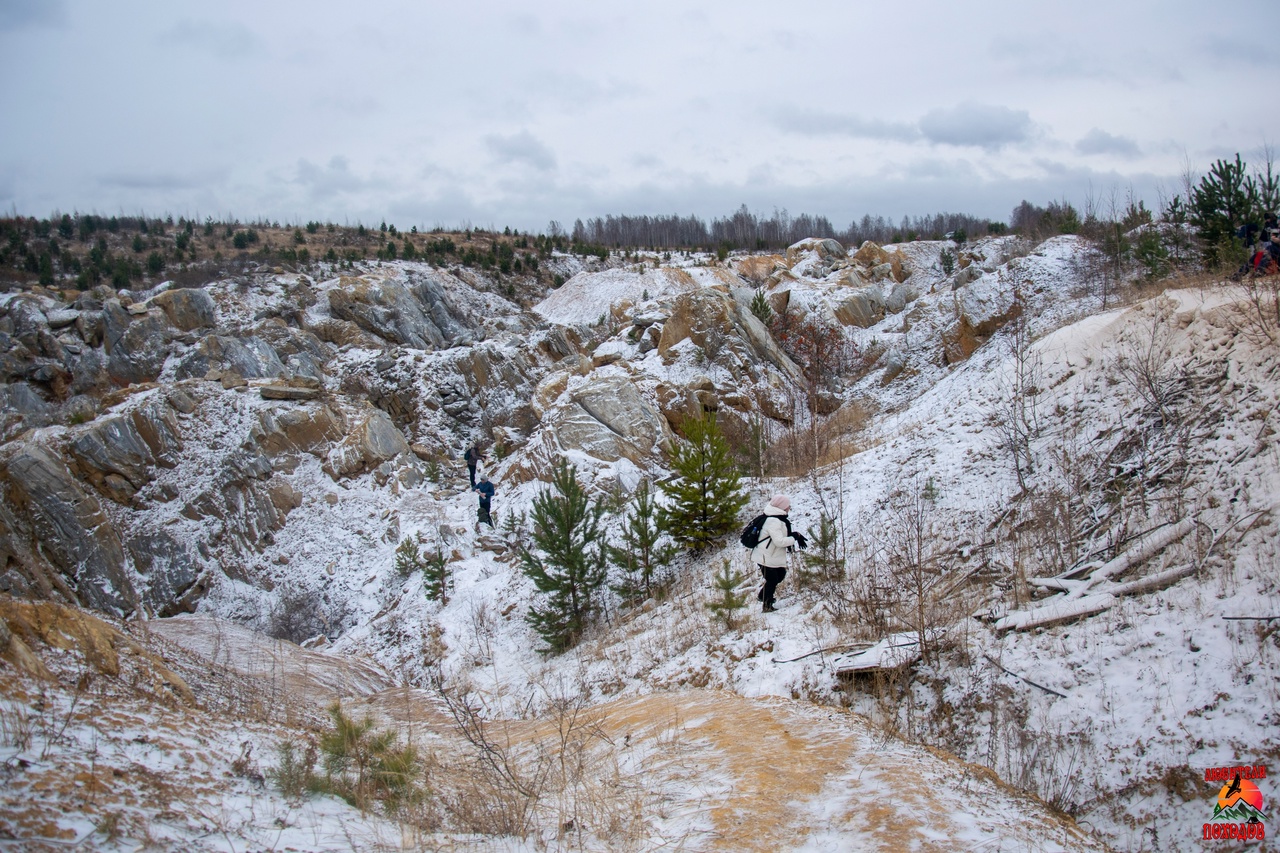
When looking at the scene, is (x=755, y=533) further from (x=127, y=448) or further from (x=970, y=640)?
(x=127, y=448)

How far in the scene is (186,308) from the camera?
2389cm

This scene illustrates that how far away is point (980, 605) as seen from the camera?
19.9ft

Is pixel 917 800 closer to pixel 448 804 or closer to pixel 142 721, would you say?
pixel 448 804

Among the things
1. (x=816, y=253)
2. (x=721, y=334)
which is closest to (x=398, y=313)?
(x=721, y=334)

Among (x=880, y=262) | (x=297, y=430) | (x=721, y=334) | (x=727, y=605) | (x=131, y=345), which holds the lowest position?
(x=727, y=605)

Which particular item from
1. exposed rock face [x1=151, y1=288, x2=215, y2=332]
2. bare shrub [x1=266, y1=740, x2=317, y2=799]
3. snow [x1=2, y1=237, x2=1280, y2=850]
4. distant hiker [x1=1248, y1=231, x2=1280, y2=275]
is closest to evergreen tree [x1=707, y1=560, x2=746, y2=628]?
snow [x1=2, y1=237, x2=1280, y2=850]

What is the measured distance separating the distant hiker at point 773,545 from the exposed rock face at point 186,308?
2496 cm

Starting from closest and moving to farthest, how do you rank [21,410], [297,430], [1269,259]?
[1269,259] < [21,410] < [297,430]

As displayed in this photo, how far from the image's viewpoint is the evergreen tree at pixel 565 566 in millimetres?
10648

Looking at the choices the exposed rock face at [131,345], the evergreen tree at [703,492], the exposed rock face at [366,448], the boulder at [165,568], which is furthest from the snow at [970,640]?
the exposed rock face at [131,345]

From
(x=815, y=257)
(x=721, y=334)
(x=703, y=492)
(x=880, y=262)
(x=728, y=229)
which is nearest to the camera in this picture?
(x=703, y=492)

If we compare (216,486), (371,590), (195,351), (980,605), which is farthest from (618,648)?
(195,351)

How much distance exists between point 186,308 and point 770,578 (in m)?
25.7

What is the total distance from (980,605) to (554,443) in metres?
13.0
